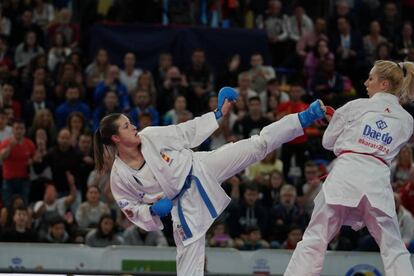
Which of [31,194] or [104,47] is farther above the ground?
[104,47]

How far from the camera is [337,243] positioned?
1390cm

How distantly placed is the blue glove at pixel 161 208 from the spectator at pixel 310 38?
9.14 meters

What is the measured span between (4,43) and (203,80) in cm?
295

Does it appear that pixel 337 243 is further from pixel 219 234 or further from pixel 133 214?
pixel 133 214

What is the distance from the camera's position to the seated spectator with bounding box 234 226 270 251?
13695 millimetres

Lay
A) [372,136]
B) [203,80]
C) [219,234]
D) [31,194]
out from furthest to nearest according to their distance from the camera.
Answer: [203,80]
[31,194]
[219,234]
[372,136]

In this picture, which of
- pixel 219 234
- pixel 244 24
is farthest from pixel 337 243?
pixel 244 24

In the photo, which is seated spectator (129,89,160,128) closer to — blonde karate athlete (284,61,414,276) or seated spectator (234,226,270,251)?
seated spectator (234,226,270,251)

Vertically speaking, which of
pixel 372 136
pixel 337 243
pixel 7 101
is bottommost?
pixel 337 243

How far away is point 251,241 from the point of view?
13797mm

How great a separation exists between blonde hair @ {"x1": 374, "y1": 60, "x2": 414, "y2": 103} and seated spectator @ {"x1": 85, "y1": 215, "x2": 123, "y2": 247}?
16.3ft

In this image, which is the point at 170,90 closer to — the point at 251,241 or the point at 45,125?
the point at 45,125

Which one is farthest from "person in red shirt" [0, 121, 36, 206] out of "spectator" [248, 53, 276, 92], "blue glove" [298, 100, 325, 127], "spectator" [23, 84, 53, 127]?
"blue glove" [298, 100, 325, 127]

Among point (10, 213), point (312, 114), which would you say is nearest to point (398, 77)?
point (312, 114)
